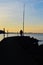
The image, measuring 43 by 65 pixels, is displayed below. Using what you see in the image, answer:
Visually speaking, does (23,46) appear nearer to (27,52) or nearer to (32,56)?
(27,52)

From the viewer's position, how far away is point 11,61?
20125 millimetres

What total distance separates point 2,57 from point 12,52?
175 cm

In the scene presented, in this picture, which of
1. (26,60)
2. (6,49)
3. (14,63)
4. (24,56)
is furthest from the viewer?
(6,49)

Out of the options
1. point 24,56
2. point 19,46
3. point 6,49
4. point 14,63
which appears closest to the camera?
point 14,63

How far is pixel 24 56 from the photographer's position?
22.3m

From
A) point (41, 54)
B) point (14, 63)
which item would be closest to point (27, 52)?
point (41, 54)

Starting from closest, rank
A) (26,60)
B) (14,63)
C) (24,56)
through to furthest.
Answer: (14,63) < (26,60) < (24,56)

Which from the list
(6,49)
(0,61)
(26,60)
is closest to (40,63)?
(26,60)

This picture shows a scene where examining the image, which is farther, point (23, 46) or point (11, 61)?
point (23, 46)

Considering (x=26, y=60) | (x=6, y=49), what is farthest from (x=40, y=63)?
(x=6, y=49)

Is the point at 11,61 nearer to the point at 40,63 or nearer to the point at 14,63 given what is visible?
the point at 14,63

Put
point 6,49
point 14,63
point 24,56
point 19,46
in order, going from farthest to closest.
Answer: point 19,46, point 6,49, point 24,56, point 14,63

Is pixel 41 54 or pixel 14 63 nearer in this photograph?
pixel 14 63

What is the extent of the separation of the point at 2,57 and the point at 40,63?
3.31m
